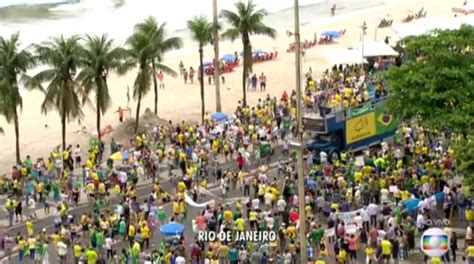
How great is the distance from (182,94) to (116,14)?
30.4 m

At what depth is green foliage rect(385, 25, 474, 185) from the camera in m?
30.1

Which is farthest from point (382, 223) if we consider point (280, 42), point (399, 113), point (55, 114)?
point (280, 42)

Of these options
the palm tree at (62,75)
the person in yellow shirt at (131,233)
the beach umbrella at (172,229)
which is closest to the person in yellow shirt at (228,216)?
the beach umbrella at (172,229)

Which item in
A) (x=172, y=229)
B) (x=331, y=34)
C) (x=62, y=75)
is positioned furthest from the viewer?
(x=331, y=34)

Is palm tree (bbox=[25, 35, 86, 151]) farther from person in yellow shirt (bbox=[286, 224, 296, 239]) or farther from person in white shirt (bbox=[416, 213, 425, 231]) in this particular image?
person in white shirt (bbox=[416, 213, 425, 231])

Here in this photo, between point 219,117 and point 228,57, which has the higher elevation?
point 228,57

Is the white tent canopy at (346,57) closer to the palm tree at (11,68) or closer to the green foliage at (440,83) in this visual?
the palm tree at (11,68)

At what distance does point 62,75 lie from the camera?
4225cm

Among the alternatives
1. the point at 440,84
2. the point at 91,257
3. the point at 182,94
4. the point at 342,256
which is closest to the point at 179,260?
the point at 91,257

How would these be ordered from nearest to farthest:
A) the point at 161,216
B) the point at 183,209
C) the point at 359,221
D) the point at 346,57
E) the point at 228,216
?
the point at 359,221, the point at 228,216, the point at 161,216, the point at 183,209, the point at 346,57

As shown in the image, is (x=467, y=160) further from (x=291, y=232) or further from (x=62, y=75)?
(x=62, y=75)

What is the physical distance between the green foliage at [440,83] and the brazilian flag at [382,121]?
6416 millimetres

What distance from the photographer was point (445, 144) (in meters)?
35.3

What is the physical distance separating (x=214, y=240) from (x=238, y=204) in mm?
2461
